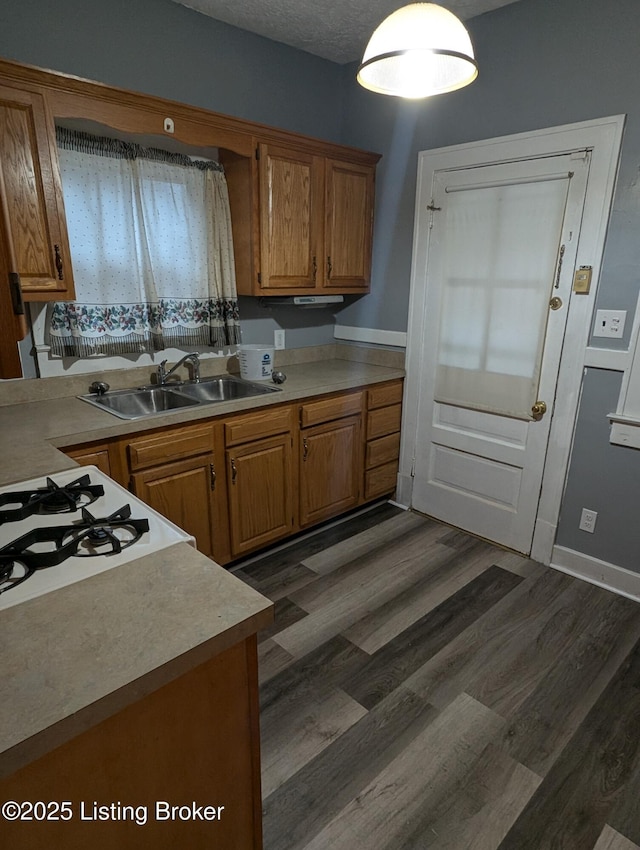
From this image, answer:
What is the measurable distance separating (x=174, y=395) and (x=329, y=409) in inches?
32.9

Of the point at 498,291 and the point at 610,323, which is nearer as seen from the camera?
the point at 610,323

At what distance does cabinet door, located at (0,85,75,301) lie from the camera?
5.86ft

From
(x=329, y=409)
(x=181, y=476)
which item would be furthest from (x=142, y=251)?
(x=329, y=409)

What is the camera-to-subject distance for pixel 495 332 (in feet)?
8.86

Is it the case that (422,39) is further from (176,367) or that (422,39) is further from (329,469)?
(329,469)

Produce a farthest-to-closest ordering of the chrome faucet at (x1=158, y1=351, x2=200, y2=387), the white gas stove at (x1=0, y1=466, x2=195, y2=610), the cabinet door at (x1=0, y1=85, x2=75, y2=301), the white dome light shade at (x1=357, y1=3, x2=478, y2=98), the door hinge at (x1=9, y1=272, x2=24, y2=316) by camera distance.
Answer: the chrome faucet at (x1=158, y1=351, x2=200, y2=387), the cabinet door at (x1=0, y1=85, x2=75, y2=301), the white dome light shade at (x1=357, y1=3, x2=478, y2=98), the door hinge at (x1=9, y1=272, x2=24, y2=316), the white gas stove at (x1=0, y1=466, x2=195, y2=610)

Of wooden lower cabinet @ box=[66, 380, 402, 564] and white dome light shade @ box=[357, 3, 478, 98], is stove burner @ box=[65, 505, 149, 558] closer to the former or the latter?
wooden lower cabinet @ box=[66, 380, 402, 564]

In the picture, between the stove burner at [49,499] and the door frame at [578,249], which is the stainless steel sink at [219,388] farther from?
the stove burner at [49,499]

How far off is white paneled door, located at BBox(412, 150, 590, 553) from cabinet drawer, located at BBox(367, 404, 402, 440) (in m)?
0.16

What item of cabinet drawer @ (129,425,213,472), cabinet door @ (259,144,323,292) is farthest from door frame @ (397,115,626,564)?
cabinet drawer @ (129,425,213,472)

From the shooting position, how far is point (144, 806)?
879 millimetres

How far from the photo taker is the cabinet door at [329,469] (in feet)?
9.10

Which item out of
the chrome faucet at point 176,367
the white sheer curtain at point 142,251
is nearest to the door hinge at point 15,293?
the white sheer curtain at point 142,251

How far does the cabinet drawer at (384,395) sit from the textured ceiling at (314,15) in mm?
1887
